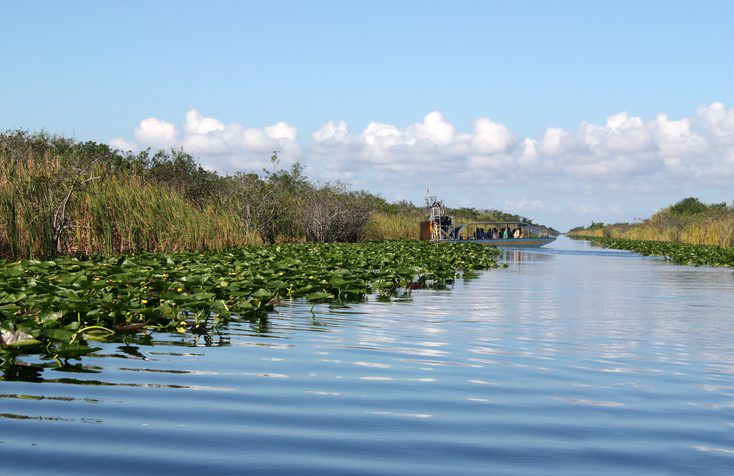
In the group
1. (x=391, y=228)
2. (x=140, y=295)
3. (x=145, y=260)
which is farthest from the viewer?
(x=391, y=228)

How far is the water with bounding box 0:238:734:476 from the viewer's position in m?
3.99

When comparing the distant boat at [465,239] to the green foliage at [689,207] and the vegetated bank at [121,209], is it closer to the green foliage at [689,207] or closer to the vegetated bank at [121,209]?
the vegetated bank at [121,209]

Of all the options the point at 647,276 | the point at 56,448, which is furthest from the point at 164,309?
the point at 647,276

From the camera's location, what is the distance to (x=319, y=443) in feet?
13.9

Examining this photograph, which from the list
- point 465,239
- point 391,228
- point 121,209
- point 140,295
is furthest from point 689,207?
point 140,295

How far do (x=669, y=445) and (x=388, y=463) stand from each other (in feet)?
5.57

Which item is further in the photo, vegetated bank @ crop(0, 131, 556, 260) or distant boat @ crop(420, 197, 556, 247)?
distant boat @ crop(420, 197, 556, 247)

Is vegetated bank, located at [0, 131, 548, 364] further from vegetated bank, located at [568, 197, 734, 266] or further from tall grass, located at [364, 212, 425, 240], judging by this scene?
vegetated bank, located at [568, 197, 734, 266]

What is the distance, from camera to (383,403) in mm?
5297

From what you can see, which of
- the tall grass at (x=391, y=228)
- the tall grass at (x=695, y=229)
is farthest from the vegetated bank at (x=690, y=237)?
the tall grass at (x=391, y=228)

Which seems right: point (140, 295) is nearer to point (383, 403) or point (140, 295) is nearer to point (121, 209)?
point (383, 403)

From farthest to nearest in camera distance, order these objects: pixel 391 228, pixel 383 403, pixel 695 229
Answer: pixel 695 229, pixel 391 228, pixel 383 403

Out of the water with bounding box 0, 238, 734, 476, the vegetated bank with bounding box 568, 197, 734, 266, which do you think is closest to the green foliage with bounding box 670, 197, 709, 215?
the vegetated bank with bounding box 568, 197, 734, 266

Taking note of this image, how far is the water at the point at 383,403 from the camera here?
157 inches
